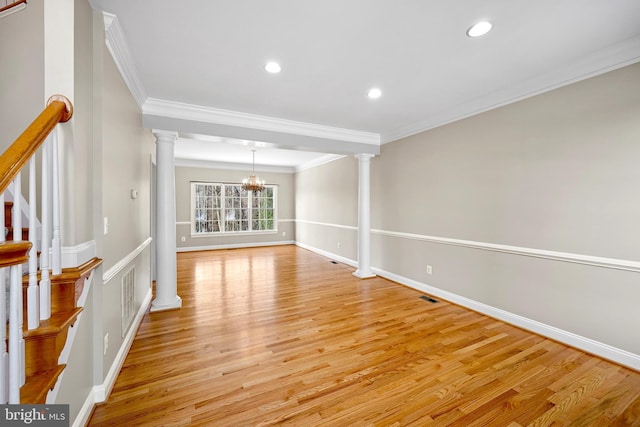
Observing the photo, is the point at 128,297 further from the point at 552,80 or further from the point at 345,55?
the point at 552,80

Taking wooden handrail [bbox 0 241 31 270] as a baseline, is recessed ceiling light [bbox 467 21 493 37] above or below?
above

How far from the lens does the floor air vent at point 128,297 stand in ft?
7.28

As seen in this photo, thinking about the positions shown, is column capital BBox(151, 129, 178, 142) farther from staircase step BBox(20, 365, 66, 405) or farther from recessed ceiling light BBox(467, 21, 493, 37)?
recessed ceiling light BBox(467, 21, 493, 37)

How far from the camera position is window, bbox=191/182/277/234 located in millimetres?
7316

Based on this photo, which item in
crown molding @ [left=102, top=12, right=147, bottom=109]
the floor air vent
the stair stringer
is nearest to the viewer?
the stair stringer

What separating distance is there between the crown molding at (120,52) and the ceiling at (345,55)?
10 mm

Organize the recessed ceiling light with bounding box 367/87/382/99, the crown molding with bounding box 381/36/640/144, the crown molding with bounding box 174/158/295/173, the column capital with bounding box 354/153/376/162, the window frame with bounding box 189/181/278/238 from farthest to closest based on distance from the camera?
the window frame with bounding box 189/181/278/238 → the crown molding with bounding box 174/158/295/173 → the column capital with bounding box 354/153/376/162 → the recessed ceiling light with bounding box 367/87/382/99 → the crown molding with bounding box 381/36/640/144

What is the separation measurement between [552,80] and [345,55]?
6.61ft

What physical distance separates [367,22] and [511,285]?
2.93m

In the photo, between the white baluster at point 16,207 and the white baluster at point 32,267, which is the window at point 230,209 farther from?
the white baluster at point 16,207

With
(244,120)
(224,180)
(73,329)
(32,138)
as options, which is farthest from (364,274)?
(224,180)

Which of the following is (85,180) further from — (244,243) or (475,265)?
(244,243)

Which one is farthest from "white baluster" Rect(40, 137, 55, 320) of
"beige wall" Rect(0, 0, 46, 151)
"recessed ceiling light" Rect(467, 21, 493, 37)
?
"recessed ceiling light" Rect(467, 21, 493, 37)

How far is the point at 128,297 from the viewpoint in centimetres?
238
